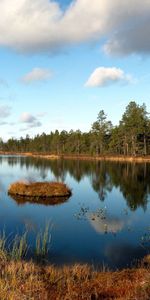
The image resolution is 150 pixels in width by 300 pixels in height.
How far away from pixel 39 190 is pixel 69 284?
29.3 m

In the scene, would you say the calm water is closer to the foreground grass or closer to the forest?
the foreground grass

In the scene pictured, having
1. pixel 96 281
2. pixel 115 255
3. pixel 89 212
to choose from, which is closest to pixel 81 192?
pixel 89 212

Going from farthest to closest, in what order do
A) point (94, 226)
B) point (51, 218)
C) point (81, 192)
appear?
→ 1. point (81, 192)
2. point (51, 218)
3. point (94, 226)

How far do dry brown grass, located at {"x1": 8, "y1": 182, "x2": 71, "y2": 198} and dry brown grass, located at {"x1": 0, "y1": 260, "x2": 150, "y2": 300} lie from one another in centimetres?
2655

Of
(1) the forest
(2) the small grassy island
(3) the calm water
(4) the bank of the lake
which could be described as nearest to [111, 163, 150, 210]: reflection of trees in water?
(3) the calm water

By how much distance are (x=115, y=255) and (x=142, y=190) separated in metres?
28.3

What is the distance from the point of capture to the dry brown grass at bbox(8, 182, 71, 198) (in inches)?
1630

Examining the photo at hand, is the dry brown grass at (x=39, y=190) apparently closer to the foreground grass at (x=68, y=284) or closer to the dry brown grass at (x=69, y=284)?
the foreground grass at (x=68, y=284)

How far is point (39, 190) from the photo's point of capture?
137 feet

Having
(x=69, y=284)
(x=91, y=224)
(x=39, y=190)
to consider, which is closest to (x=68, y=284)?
(x=69, y=284)

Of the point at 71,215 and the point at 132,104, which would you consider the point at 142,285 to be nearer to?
the point at 71,215

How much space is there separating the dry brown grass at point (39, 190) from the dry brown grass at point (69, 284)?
26.5m

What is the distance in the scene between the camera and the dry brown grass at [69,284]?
11.0m

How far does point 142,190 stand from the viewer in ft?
154
